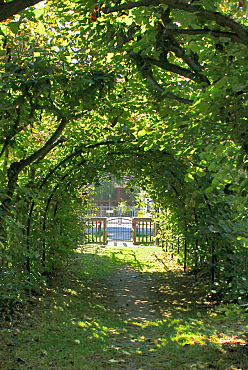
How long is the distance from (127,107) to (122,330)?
3.02 m

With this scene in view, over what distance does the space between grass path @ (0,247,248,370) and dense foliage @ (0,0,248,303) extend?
0.48m

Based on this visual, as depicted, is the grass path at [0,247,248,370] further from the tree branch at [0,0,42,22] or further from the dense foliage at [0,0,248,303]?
the tree branch at [0,0,42,22]

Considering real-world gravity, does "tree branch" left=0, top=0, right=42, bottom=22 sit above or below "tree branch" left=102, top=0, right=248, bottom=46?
below

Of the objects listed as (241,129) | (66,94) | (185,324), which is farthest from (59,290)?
(241,129)

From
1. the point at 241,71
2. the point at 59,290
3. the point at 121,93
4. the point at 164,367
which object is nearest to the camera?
the point at 241,71

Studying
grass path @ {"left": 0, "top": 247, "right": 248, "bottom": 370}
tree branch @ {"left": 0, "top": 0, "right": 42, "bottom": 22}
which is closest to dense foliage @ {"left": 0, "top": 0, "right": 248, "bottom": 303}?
tree branch @ {"left": 0, "top": 0, "right": 42, "bottom": 22}

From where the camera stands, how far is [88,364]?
379cm

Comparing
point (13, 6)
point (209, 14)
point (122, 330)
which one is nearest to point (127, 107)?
point (122, 330)

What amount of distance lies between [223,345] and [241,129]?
2620mm

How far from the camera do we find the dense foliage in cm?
281

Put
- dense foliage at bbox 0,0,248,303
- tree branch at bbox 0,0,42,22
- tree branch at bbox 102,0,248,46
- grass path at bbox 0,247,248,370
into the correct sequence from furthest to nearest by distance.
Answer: grass path at bbox 0,247,248,370, dense foliage at bbox 0,0,248,303, tree branch at bbox 102,0,248,46, tree branch at bbox 0,0,42,22

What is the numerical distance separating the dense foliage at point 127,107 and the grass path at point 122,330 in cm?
48

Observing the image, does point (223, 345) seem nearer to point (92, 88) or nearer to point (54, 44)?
point (92, 88)

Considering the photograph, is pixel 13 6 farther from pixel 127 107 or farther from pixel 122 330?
pixel 122 330
